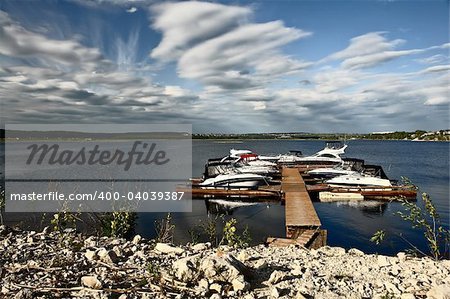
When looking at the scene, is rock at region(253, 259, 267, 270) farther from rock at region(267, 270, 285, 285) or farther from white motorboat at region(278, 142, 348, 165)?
white motorboat at region(278, 142, 348, 165)

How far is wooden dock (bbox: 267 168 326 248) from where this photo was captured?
1235 centimetres

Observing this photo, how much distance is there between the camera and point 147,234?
17.3m

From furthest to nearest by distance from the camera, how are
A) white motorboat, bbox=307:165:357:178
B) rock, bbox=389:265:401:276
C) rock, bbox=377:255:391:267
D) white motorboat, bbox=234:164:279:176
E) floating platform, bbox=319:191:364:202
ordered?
white motorboat, bbox=234:164:279:176, white motorboat, bbox=307:165:357:178, floating platform, bbox=319:191:364:202, rock, bbox=377:255:391:267, rock, bbox=389:265:401:276

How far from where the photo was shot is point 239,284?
196 inches

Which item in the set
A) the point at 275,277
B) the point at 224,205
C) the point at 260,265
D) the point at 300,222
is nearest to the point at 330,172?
the point at 224,205

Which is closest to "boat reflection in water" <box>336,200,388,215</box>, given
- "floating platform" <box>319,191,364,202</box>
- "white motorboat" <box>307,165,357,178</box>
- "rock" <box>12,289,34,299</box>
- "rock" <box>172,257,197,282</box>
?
"floating platform" <box>319,191,364,202</box>

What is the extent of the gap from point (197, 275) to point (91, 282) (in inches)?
62.6

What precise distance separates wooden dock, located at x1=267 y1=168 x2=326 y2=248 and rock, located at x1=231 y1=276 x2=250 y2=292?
580cm

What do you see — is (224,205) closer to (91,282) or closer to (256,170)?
(256,170)

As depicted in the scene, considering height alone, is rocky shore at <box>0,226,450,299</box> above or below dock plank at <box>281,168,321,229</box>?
above

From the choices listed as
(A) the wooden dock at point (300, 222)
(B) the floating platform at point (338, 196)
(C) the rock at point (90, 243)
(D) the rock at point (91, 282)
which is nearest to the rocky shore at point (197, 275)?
(D) the rock at point (91, 282)

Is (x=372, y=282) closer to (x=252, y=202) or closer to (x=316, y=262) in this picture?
(x=316, y=262)

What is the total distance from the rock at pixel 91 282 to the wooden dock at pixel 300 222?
6946 mm

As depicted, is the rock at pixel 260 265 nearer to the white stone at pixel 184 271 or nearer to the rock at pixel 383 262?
the white stone at pixel 184 271
